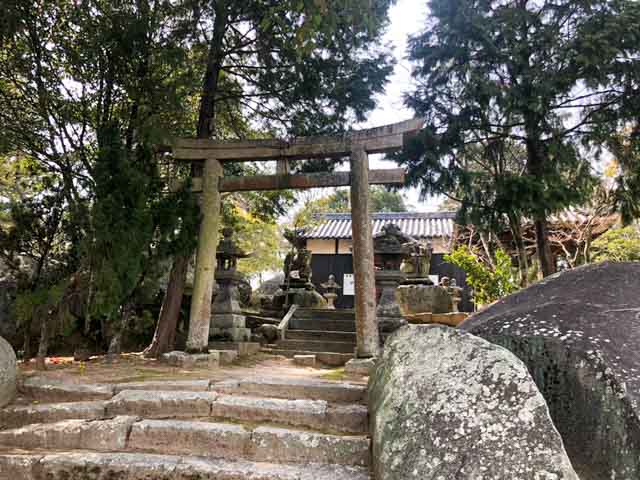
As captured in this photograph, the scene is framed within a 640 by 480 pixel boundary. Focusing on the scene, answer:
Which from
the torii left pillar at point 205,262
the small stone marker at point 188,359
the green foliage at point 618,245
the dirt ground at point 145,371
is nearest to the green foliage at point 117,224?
the dirt ground at point 145,371

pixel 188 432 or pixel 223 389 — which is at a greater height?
pixel 223 389

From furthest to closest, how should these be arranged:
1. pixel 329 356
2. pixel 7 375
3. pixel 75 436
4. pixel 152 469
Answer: pixel 329 356, pixel 7 375, pixel 75 436, pixel 152 469

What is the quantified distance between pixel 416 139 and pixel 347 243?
1052cm

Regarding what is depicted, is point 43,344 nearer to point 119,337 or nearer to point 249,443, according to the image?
point 119,337

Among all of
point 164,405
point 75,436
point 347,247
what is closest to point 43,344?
point 75,436

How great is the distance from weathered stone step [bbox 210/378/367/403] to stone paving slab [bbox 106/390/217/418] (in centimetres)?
46

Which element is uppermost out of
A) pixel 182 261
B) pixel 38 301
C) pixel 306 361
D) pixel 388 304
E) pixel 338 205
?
pixel 338 205

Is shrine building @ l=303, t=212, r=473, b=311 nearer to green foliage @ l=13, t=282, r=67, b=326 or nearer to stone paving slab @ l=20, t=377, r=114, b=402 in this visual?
green foliage @ l=13, t=282, r=67, b=326

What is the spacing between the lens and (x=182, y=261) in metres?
7.59

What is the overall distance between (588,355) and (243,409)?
2811 millimetres

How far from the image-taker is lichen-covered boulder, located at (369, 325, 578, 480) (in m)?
2.42

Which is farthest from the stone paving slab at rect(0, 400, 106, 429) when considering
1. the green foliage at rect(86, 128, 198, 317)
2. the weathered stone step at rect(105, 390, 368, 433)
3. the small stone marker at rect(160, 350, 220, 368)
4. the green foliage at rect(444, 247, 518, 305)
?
the green foliage at rect(444, 247, 518, 305)

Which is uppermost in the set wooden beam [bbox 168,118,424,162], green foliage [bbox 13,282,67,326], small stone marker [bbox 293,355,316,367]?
wooden beam [bbox 168,118,424,162]

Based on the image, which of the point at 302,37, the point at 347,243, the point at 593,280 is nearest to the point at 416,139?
the point at 302,37
